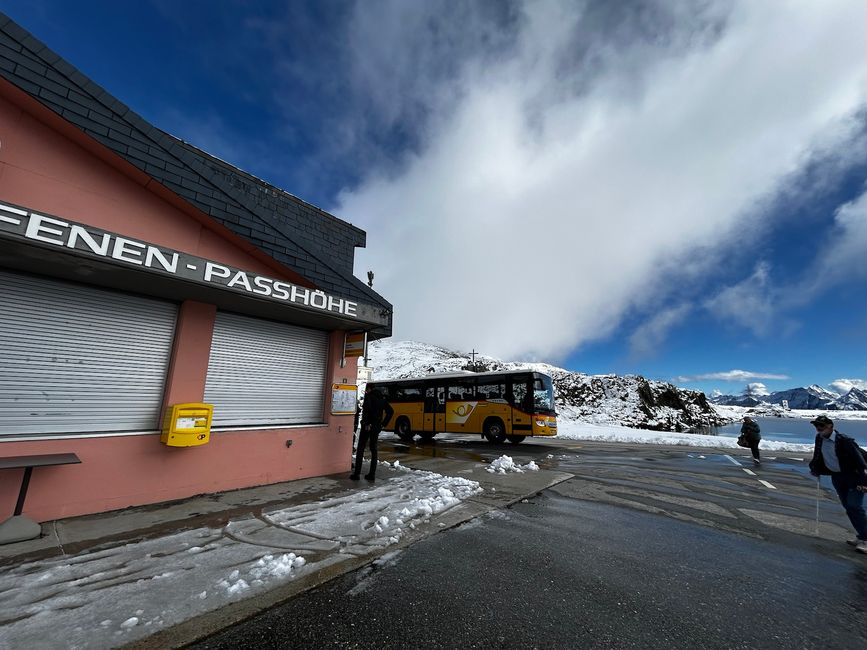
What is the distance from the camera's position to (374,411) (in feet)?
24.1

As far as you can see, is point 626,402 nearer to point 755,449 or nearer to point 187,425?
point 755,449

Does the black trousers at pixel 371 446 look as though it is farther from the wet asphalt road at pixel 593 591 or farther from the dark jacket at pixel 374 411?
→ the wet asphalt road at pixel 593 591

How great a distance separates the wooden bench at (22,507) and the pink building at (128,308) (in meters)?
0.20

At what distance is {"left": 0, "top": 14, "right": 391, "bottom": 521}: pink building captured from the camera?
464 centimetres

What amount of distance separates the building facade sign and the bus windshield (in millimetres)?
11546

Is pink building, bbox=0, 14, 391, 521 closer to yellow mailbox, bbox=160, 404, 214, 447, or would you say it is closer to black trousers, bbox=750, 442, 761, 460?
yellow mailbox, bbox=160, 404, 214, 447

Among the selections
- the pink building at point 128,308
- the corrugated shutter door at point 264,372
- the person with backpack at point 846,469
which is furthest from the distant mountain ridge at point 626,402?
the person with backpack at point 846,469

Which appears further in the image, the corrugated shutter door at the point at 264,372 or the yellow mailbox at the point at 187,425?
the corrugated shutter door at the point at 264,372

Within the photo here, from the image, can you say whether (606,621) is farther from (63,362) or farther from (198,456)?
(63,362)

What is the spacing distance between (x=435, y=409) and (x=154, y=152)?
589 inches

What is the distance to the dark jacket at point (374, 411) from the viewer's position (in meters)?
7.31

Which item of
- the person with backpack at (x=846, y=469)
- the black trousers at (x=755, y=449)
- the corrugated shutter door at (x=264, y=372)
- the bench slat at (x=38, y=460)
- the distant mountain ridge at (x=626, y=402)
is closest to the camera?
the bench slat at (x=38, y=460)

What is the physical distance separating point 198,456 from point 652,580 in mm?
6481

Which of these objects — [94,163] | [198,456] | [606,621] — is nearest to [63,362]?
[198,456]
